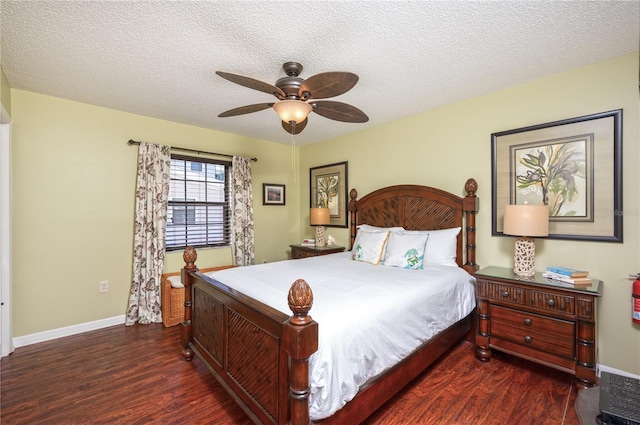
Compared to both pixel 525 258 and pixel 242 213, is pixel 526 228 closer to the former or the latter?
pixel 525 258

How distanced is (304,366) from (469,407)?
4.54 ft

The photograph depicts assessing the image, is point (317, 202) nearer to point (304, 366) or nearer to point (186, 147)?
point (186, 147)

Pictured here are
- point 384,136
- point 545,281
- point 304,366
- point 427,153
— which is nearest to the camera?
point 304,366

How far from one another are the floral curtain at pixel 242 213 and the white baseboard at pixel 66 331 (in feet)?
5.26

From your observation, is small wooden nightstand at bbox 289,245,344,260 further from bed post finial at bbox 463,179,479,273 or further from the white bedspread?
bed post finial at bbox 463,179,479,273

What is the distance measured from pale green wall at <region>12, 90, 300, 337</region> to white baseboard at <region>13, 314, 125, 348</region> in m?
0.05

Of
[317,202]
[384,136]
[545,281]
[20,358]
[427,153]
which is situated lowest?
[20,358]

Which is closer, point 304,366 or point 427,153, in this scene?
point 304,366

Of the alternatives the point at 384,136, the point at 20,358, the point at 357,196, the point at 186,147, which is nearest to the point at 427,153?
the point at 384,136

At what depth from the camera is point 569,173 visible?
244 cm

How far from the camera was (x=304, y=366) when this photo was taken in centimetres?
131

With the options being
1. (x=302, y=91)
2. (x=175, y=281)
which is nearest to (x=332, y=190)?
(x=175, y=281)

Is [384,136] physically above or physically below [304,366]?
above

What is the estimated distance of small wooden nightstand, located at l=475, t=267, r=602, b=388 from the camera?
2.03m
